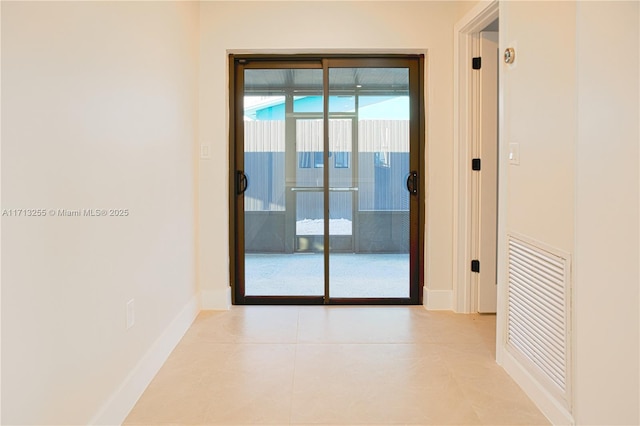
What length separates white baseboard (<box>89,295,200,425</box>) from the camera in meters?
1.81

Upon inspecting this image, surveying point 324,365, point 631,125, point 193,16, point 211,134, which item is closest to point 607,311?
point 631,125

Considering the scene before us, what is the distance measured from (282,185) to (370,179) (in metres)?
0.72

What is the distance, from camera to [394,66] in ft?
11.8

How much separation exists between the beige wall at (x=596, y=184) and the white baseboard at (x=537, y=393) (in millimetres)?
102

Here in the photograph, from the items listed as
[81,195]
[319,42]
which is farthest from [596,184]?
[319,42]

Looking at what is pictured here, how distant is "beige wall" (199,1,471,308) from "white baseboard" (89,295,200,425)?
0.78 m

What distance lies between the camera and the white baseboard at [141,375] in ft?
5.94

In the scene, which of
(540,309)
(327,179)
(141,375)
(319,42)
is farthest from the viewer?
(327,179)

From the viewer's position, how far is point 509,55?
229 centimetres

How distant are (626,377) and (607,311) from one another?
0.23 metres

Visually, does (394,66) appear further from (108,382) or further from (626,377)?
(108,382)

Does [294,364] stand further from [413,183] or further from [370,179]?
[413,183]

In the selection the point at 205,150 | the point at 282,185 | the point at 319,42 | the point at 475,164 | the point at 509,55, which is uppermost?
the point at 319,42

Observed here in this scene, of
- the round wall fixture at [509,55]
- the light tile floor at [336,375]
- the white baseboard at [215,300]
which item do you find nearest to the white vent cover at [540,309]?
the light tile floor at [336,375]
